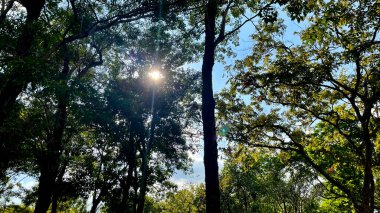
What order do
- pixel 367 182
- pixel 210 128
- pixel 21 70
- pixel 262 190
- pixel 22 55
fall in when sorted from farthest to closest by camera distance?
1. pixel 262 190
2. pixel 367 182
3. pixel 22 55
4. pixel 21 70
5. pixel 210 128

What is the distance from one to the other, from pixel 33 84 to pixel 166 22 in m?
6.53

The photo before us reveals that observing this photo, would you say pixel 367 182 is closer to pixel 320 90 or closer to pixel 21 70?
pixel 320 90

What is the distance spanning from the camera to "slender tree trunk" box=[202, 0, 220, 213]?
8273 millimetres

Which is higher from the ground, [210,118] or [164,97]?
[164,97]

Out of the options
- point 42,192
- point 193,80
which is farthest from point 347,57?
point 42,192

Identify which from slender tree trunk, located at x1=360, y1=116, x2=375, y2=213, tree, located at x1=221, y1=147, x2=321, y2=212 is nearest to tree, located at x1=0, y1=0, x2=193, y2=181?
slender tree trunk, located at x1=360, y1=116, x2=375, y2=213

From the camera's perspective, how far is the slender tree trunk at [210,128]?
326 inches

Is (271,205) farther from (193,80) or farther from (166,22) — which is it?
(166,22)

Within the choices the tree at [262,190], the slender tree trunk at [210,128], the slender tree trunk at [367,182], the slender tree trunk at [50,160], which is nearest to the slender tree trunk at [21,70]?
the slender tree trunk at [210,128]

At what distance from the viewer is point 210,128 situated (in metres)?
9.12

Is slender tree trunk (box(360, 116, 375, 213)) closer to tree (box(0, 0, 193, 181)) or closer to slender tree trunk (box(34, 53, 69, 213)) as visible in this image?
tree (box(0, 0, 193, 181))

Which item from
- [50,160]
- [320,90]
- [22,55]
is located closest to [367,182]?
[320,90]

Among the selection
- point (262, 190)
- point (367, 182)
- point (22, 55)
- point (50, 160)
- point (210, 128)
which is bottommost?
point (367, 182)

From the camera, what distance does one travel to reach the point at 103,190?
85.1ft
